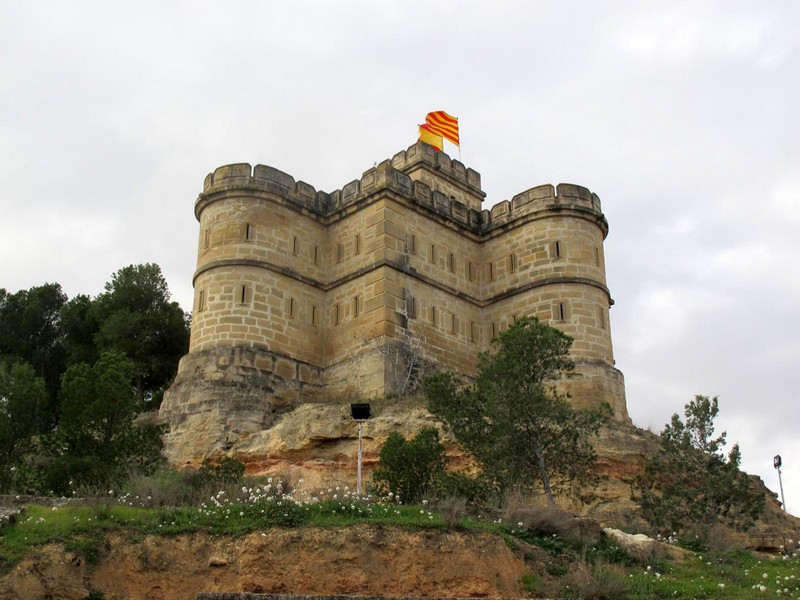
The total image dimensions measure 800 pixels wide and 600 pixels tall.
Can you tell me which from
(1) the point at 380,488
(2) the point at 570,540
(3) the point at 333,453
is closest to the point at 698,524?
(2) the point at 570,540

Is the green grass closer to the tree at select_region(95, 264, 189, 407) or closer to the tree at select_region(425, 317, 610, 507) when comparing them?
the tree at select_region(425, 317, 610, 507)

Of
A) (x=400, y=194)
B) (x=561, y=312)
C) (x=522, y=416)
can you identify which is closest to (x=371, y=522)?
(x=522, y=416)

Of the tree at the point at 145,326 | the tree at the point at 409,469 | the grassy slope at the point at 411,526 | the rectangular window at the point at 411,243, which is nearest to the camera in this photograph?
the grassy slope at the point at 411,526

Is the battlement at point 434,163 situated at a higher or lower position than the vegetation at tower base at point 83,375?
higher

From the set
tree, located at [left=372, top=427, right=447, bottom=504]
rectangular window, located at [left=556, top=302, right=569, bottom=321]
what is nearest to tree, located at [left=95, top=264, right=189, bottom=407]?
rectangular window, located at [left=556, top=302, right=569, bottom=321]

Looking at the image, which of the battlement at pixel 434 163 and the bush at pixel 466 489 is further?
the battlement at pixel 434 163

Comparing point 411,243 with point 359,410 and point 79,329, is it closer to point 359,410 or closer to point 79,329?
point 359,410

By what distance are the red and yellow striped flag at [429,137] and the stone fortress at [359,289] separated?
6.83 metres

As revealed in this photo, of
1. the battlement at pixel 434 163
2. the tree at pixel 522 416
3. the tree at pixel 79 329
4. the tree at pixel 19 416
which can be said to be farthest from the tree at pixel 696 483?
the tree at pixel 79 329

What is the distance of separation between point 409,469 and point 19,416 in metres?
9.23

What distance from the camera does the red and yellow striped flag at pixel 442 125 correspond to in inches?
1622

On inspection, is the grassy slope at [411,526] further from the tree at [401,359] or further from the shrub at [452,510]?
the tree at [401,359]

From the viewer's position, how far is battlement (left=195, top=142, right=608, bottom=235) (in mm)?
32188

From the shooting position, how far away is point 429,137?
40969 millimetres
